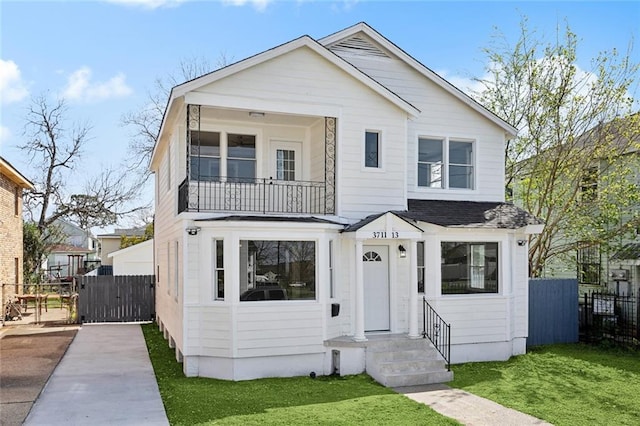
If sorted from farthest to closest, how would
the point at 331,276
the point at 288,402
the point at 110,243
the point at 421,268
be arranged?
the point at 110,243 < the point at 421,268 < the point at 331,276 < the point at 288,402

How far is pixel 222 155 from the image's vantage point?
13.0 metres

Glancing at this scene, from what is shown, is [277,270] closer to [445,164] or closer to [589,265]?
[445,164]

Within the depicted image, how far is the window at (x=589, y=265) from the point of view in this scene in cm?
2272

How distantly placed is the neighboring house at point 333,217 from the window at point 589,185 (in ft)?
15.8

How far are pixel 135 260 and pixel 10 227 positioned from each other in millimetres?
6227

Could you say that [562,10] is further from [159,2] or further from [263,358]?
[263,358]

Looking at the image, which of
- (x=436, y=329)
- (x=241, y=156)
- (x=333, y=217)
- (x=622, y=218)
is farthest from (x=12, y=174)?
(x=622, y=218)

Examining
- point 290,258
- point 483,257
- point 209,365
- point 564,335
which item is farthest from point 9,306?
point 564,335

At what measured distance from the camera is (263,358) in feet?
37.4

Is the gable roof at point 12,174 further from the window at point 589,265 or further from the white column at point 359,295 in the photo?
the window at point 589,265

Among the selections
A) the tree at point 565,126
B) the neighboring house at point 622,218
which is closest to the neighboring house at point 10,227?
the tree at point 565,126

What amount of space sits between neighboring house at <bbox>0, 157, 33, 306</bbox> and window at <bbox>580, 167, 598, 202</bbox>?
65.4 feet

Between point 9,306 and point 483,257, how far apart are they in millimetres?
17032

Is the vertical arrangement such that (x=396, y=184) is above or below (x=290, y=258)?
above
